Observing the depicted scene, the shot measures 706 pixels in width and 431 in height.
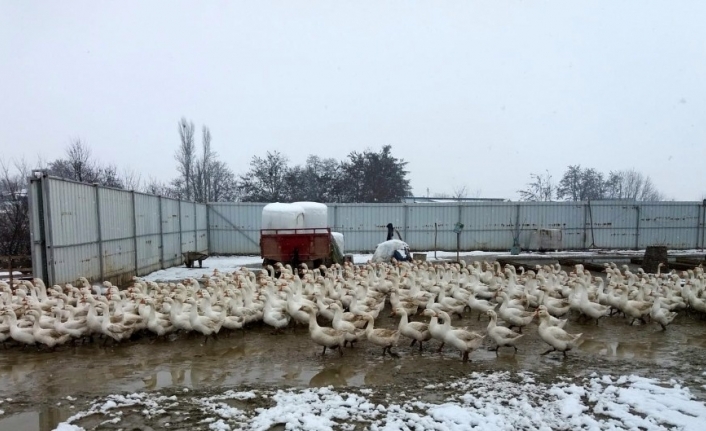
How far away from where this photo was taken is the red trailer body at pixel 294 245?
57.7 ft

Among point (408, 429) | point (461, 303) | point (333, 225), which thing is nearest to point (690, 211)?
point (333, 225)

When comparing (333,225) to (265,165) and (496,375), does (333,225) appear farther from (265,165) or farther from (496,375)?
(496,375)

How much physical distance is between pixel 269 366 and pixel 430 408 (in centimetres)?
281

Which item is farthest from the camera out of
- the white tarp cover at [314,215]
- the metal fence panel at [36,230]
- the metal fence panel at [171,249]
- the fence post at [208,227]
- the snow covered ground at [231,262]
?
the fence post at [208,227]

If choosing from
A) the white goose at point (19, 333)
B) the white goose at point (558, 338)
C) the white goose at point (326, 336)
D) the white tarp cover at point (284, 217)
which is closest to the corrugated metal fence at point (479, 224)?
the white tarp cover at point (284, 217)

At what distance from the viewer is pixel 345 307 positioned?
1102 cm

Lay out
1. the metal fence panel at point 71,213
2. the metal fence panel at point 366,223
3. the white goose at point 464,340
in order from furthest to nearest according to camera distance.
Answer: the metal fence panel at point 366,223, the metal fence panel at point 71,213, the white goose at point 464,340

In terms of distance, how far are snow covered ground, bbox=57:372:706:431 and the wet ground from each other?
1.05ft

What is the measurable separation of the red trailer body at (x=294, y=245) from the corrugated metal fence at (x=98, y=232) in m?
4.56

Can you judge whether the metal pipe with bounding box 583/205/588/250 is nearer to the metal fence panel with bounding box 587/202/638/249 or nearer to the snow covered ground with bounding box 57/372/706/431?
the metal fence panel with bounding box 587/202/638/249

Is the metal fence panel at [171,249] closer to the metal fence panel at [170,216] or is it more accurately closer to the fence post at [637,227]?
the metal fence panel at [170,216]

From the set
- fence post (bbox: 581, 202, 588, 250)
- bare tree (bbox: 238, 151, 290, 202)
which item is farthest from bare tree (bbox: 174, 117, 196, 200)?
fence post (bbox: 581, 202, 588, 250)

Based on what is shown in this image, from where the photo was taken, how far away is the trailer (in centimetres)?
1758

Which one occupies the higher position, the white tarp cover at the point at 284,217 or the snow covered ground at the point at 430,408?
the white tarp cover at the point at 284,217
